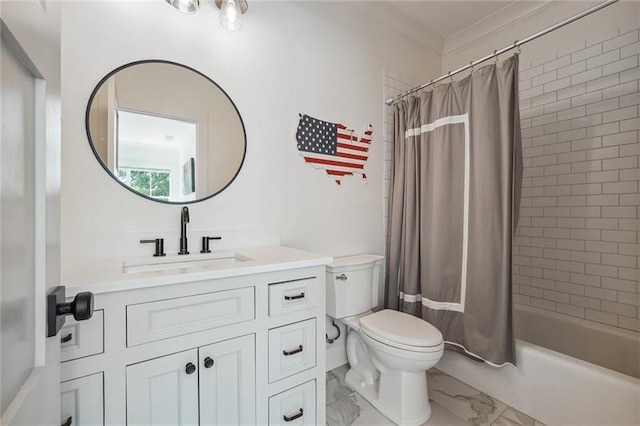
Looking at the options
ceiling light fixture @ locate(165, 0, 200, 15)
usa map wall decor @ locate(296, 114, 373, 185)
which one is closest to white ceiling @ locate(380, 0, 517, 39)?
usa map wall decor @ locate(296, 114, 373, 185)

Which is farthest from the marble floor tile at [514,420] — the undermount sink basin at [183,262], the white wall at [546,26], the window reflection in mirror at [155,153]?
the white wall at [546,26]

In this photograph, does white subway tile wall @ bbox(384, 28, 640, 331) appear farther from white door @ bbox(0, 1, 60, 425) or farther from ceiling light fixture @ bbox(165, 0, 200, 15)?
white door @ bbox(0, 1, 60, 425)

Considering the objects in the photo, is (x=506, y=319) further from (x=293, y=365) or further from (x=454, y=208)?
(x=293, y=365)

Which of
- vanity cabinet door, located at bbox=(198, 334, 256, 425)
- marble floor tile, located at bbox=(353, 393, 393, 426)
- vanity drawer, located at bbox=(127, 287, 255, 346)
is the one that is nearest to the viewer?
vanity drawer, located at bbox=(127, 287, 255, 346)

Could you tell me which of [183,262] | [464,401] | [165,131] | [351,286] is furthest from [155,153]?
[464,401]

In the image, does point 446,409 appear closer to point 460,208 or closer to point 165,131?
point 460,208

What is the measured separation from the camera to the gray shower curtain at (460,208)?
1.57 metres

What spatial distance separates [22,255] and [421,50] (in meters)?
2.95

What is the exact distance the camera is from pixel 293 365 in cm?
121

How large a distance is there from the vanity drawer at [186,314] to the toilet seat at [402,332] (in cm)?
78

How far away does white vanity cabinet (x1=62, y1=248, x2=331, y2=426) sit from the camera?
844 mm

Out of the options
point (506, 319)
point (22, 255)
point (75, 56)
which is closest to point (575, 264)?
point (506, 319)

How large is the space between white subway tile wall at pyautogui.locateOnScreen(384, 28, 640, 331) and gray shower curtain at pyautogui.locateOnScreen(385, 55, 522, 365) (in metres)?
0.28

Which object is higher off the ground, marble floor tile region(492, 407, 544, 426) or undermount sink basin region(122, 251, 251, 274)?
undermount sink basin region(122, 251, 251, 274)
